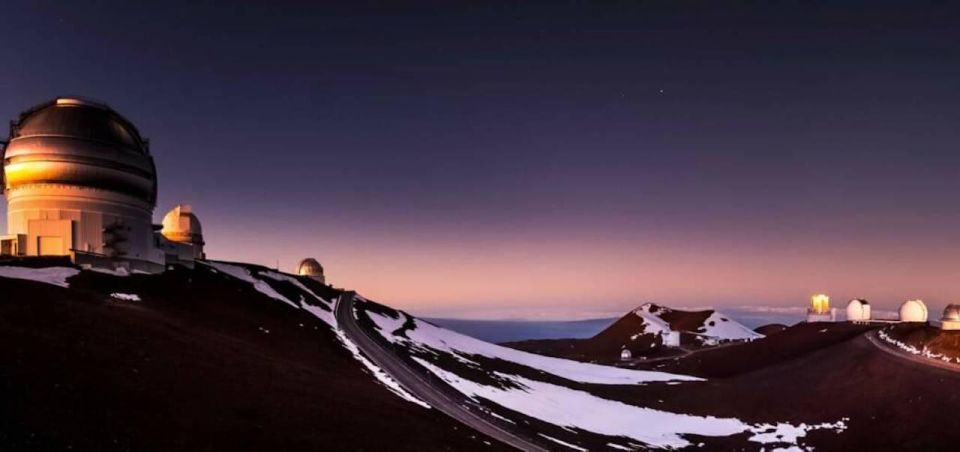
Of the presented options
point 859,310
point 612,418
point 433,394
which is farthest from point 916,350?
point 433,394

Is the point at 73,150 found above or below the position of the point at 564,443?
above

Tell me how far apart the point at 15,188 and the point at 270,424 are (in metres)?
43.5

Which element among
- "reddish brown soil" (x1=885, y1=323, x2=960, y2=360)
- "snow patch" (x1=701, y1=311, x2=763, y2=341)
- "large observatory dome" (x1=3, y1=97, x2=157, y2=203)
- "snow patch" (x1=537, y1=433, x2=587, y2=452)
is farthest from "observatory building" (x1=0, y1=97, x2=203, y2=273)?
"snow patch" (x1=701, y1=311, x2=763, y2=341)

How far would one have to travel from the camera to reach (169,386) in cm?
2159

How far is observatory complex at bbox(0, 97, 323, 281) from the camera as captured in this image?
44000mm

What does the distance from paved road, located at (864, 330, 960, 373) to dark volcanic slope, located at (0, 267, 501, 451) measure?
6474 centimetres

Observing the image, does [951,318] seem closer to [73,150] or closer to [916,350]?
[916,350]

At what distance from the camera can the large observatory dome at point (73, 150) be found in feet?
145

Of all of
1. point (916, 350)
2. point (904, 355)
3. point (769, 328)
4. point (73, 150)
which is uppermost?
point (73, 150)

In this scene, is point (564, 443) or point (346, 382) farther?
point (564, 443)

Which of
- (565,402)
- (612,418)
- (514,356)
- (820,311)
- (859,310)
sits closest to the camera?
(612,418)

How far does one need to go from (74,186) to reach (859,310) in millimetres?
134577

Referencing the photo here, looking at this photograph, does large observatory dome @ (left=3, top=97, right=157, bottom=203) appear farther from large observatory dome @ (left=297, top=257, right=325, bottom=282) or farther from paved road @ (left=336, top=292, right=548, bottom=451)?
large observatory dome @ (left=297, top=257, right=325, bottom=282)

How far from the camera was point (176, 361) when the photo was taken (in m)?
25.5
